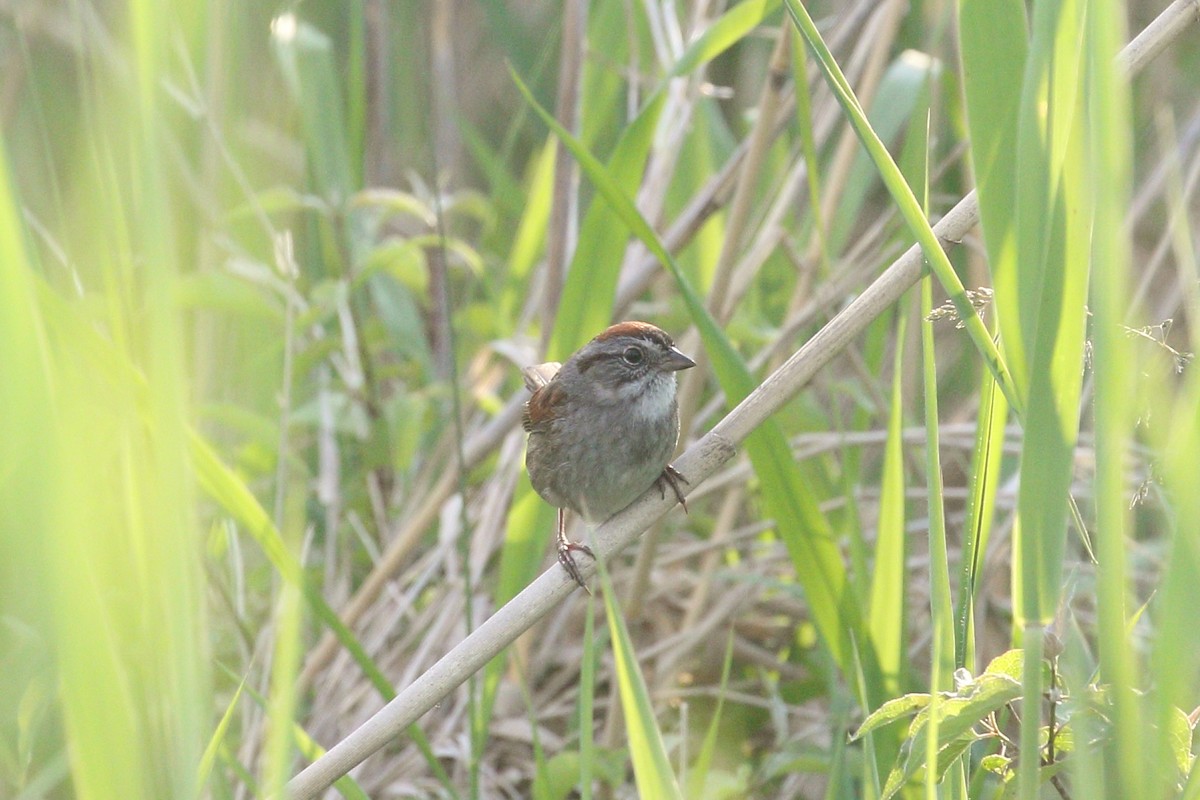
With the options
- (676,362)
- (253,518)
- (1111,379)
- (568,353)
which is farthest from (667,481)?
(1111,379)

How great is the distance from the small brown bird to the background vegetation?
0.32ft

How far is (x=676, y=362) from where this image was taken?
2.64 meters

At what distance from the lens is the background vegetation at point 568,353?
1.31 meters

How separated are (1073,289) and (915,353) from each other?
202 cm

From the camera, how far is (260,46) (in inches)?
162

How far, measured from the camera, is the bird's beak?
2617 mm

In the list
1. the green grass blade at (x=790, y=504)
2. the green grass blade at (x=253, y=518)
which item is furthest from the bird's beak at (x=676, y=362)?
the green grass blade at (x=253, y=518)

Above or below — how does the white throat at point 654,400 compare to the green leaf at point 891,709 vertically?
above

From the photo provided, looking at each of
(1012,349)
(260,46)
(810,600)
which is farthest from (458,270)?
(1012,349)

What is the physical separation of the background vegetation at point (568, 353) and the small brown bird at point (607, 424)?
10 cm

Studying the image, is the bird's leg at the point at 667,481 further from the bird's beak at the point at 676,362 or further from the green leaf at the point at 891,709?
the green leaf at the point at 891,709

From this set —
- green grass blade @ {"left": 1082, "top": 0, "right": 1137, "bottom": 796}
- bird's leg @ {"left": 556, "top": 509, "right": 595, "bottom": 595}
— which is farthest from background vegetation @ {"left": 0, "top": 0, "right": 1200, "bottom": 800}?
bird's leg @ {"left": 556, "top": 509, "right": 595, "bottom": 595}

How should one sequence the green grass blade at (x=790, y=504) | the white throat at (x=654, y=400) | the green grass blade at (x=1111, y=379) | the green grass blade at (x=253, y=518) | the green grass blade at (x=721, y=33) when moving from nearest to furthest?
the green grass blade at (x=1111, y=379), the green grass blade at (x=253, y=518), the green grass blade at (x=790, y=504), the green grass blade at (x=721, y=33), the white throat at (x=654, y=400)

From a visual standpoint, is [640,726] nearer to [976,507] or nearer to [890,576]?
[976,507]
